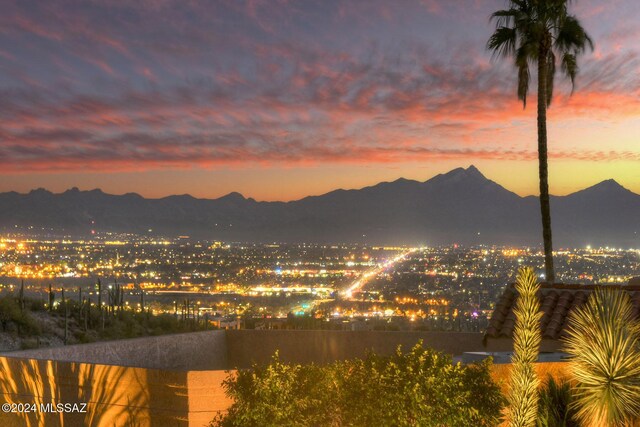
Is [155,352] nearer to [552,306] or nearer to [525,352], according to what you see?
[552,306]

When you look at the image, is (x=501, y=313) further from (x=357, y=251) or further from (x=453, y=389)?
(x=357, y=251)

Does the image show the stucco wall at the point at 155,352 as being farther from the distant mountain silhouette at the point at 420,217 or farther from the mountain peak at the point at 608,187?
the mountain peak at the point at 608,187

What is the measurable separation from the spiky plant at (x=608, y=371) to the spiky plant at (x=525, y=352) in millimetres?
1128

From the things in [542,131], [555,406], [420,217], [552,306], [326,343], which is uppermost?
[420,217]

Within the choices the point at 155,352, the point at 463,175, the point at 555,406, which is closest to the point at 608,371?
the point at 555,406

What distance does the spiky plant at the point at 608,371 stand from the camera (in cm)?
802

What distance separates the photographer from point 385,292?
53844 millimetres

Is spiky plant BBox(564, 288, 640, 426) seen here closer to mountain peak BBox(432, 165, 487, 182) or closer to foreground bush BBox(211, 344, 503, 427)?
foreground bush BBox(211, 344, 503, 427)

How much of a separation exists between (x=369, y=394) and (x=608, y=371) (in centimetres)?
251

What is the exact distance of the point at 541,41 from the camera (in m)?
21.6

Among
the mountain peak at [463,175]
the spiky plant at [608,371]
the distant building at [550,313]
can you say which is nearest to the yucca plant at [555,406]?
the spiky plant at [608,371]

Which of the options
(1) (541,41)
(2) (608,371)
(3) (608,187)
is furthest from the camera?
(3) (608,187)

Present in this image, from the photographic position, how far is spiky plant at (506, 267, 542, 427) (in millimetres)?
6812

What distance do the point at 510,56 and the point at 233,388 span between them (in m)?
16.4
